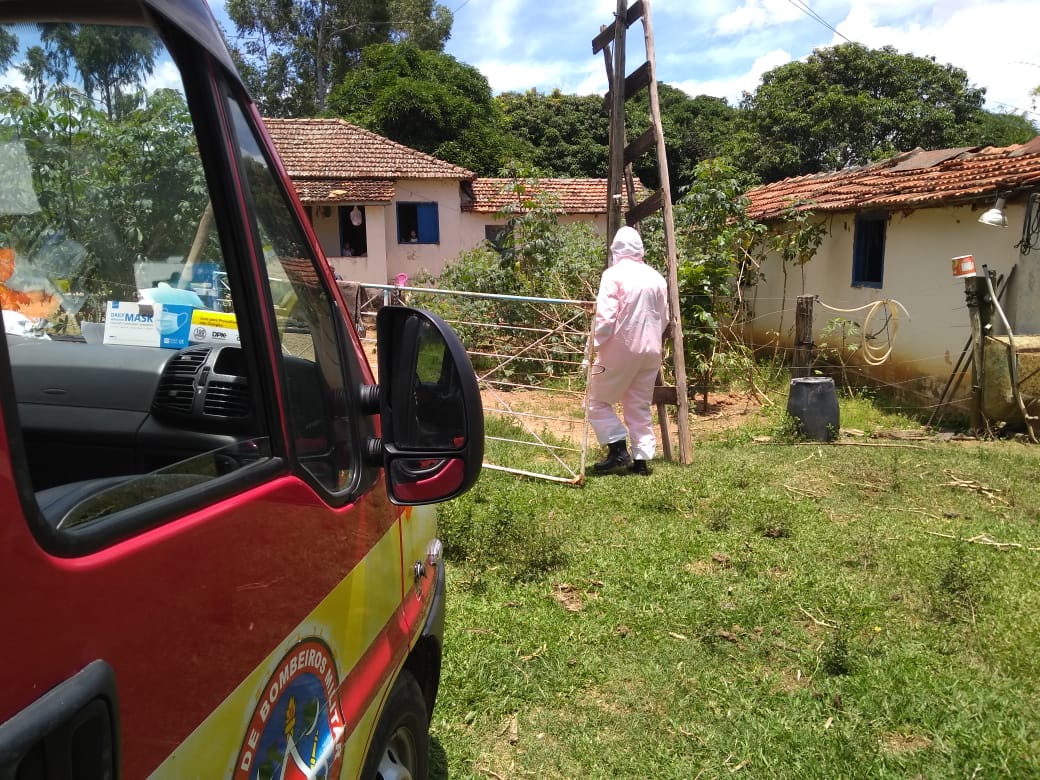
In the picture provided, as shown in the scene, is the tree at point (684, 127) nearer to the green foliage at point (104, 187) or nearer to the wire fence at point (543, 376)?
the wire fence at point (543, 376)

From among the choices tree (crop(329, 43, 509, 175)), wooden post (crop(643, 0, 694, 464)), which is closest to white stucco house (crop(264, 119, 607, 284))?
tree (crop(329, 43, 509, 175))

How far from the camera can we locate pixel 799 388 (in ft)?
24.9

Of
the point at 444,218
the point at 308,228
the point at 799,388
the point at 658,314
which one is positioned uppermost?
the point at 444,218

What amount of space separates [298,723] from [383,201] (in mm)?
18903

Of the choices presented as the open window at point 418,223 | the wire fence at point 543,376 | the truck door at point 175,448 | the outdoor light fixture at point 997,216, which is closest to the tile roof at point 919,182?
the outdoor light fixture at point 997,216

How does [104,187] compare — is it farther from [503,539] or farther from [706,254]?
[706,254]

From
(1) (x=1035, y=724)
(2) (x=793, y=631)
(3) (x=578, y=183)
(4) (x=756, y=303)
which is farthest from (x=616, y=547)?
(3) (x=578, y=183)

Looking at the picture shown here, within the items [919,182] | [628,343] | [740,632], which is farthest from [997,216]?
[740,632]

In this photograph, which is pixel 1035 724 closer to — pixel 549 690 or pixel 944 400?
pixel 549 690

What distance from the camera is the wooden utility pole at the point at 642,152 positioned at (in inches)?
247

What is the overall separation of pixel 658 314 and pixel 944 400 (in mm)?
4483

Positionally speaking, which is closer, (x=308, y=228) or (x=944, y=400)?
(x=308, y=228)

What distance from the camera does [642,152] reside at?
639 cm

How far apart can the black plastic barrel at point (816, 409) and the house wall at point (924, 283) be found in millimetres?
2554
